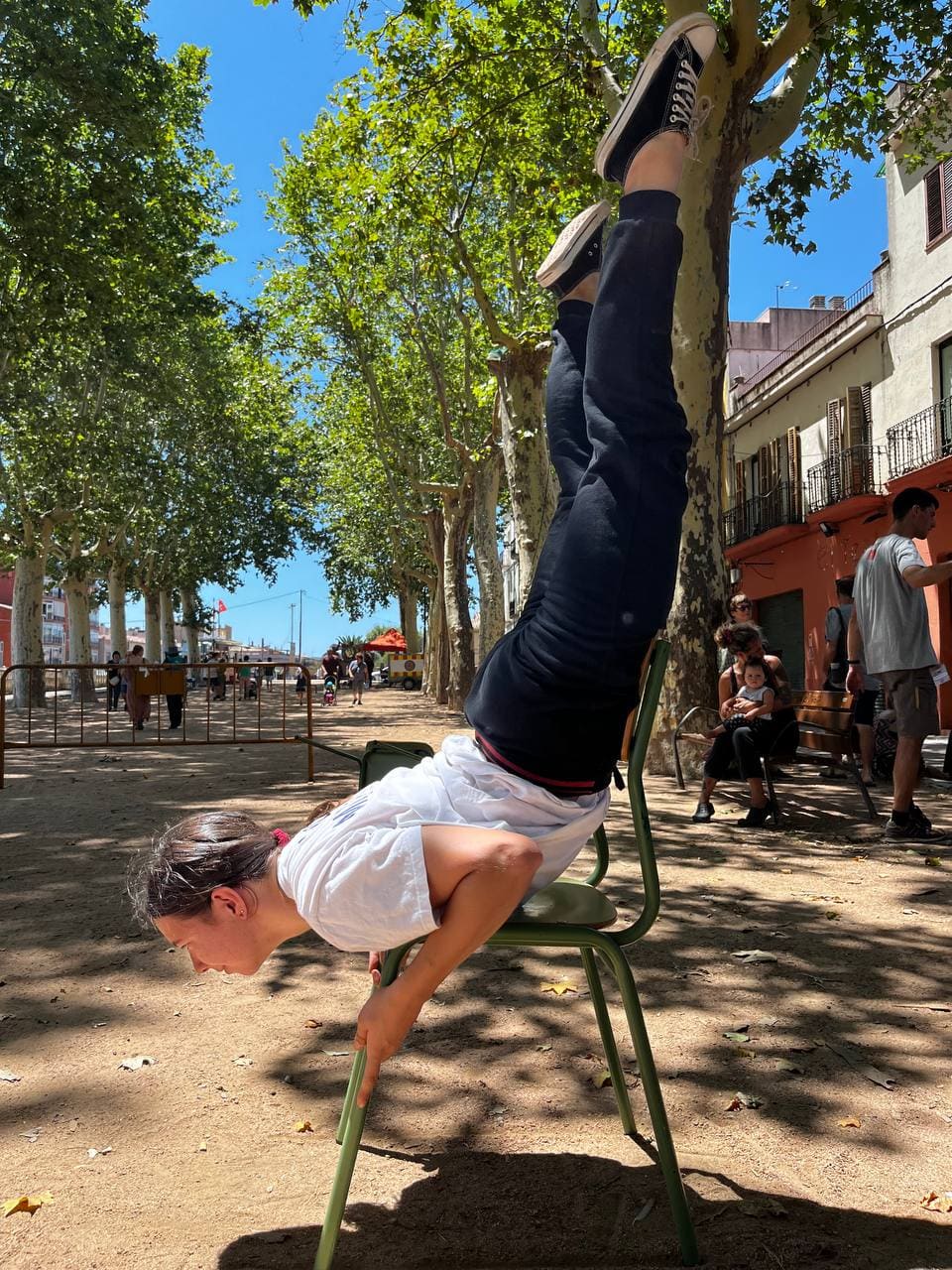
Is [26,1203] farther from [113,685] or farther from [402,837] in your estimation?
[113,685]

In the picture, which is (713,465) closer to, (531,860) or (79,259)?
(531,860)

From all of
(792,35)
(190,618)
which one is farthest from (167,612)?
(792,35)

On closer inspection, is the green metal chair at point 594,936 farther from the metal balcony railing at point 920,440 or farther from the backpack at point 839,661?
the metal balcony railing at point 920,440

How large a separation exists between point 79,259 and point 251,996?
1323 centimetres

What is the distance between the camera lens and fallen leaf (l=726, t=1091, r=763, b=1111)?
2689 millimetres

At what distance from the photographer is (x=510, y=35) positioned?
1241 centimetres

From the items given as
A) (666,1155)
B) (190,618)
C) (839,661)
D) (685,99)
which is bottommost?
(666,1155)

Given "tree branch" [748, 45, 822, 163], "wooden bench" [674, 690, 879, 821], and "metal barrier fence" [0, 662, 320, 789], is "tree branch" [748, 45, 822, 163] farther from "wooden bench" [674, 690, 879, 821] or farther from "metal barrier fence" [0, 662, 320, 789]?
"metal barrier fence" [0, 662, 320, 789]

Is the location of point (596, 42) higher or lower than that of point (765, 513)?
higher

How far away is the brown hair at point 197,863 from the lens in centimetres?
170

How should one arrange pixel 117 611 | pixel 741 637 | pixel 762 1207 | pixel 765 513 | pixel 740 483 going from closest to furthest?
1. pixel 762 1207
2. pixel 741 637
3. pixel 765 513
4. pixel 740 483
5. pixel 117 611

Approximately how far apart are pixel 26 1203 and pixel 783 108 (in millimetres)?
10610

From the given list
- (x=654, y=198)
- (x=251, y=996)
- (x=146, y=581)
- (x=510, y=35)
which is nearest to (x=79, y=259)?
(x=510, y=35)

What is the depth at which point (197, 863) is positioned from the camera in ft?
5.61
